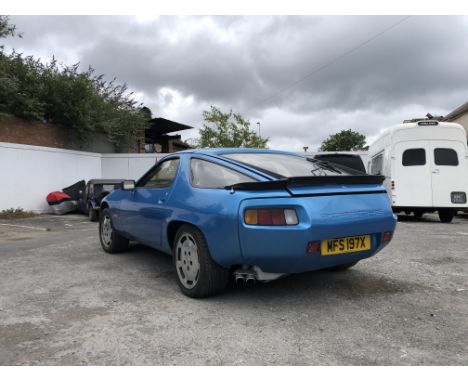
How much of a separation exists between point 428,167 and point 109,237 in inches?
327

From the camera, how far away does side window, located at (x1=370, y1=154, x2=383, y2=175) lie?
11773 millimetres

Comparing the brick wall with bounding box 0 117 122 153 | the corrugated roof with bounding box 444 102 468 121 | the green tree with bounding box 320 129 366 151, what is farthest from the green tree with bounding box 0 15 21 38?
the green tree with bounding box 320 129 366 151

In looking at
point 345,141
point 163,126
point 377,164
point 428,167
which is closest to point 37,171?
point 377,164

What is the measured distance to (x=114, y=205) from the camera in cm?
531

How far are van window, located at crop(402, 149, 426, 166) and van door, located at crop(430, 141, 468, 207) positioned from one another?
217 mm

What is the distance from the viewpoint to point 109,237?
221 inches

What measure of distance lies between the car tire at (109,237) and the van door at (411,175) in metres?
7.42

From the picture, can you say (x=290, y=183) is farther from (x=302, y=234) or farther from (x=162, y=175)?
(x=162, y=175)

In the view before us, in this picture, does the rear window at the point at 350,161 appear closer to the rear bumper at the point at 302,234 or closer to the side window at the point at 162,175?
the side window at the point at 162,175

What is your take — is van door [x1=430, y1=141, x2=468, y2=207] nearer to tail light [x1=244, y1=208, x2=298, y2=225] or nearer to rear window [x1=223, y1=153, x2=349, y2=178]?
rear window [x1=223, y1=153, x2=349, y2=178]

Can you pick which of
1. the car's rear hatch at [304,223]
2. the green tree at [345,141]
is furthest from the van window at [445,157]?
the green tree at [345,141]

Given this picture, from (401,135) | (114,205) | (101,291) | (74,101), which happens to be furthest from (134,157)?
Result: (101,291)

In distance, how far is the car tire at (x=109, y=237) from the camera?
5457mm
